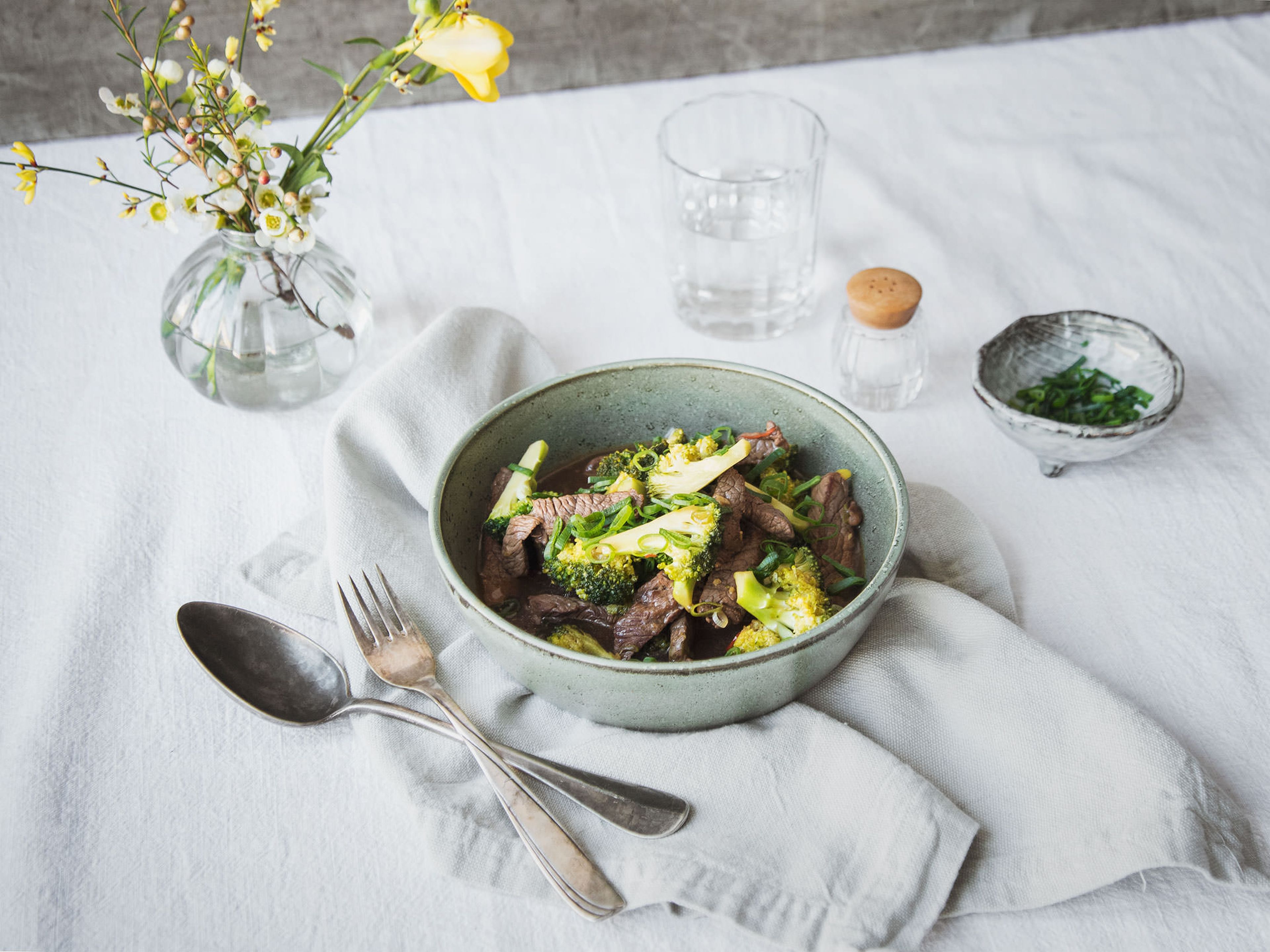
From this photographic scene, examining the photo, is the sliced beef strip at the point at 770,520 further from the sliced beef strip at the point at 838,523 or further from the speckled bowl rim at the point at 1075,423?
the speckled bowl rim at the point at 1075,423

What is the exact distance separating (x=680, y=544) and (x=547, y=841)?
43cm

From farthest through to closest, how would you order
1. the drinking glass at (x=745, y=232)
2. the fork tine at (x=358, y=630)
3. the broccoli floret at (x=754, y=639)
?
1. the drinking glass at (x=745, y=232)
2. the fork tine at (x=358, y=630)
3. the broccoli floret at (x=754, y=639)

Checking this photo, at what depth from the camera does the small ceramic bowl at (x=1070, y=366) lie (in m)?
1.70

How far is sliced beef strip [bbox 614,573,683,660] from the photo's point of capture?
138 centimetres

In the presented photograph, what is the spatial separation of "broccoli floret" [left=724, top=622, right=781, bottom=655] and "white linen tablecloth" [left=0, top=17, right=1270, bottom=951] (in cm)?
35

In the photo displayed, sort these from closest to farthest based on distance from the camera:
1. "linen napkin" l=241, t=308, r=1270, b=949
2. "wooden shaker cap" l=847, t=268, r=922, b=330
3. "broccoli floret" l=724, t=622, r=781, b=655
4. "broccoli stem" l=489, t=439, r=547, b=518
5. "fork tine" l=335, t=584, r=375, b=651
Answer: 1. "linen napkin" l=241, t=308, r=1270, b=949
2. "broccoli floret" l=724, t=622, r=781, b=655
3. "fork tine" l=335, t=584, r=375, b=651
4. "broccoli stem" l=489, t=439, r=547, b=518
5. "wooden shaker cap" l=847, t=268, r=922, b=330

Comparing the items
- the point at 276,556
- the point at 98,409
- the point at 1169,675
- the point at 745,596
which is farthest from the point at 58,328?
the point at 1169,675

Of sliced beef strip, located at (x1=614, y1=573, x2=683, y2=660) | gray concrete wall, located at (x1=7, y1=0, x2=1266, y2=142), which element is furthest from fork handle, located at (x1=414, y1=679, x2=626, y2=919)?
gray concrete wall, located at (x1=7, y1=0, x2=1266, y2=142)

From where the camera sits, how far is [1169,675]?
152cm

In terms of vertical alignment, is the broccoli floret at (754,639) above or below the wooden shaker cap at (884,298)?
below

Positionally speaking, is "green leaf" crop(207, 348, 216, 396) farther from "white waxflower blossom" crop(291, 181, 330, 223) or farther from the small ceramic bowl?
the small ceramic bowl

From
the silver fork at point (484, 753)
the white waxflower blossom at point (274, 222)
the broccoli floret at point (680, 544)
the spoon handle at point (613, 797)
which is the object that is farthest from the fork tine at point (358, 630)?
the white waxflower blossom at point (274, 222)

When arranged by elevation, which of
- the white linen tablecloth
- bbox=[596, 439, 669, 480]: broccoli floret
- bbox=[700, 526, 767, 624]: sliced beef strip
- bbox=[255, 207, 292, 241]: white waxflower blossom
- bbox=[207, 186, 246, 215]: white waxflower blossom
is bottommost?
the white linen tablecloth

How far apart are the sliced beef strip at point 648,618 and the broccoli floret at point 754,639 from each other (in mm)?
91
